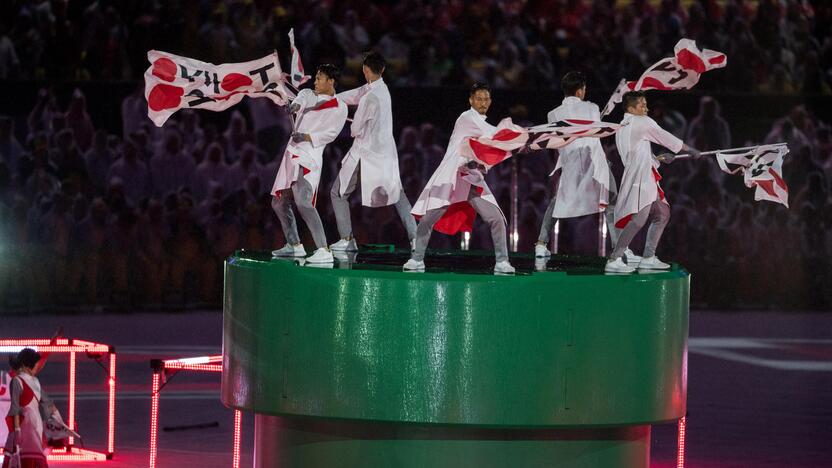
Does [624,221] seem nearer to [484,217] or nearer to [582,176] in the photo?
→ [582,176]

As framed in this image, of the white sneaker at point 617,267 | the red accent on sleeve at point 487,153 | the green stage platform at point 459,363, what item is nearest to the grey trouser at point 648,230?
the white sneaker at point 617,267

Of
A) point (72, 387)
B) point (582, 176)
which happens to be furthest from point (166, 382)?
point (582, 176)

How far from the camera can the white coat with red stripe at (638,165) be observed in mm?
8750

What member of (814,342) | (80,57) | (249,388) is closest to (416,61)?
(80,57)

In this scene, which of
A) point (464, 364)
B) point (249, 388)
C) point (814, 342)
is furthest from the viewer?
point (814, 342)

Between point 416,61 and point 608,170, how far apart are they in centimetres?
1054

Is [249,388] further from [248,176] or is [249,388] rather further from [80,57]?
[80,57]

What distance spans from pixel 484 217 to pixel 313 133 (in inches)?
47.3

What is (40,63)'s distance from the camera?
765 inches

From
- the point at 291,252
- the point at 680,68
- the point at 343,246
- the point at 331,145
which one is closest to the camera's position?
the point at 291,252

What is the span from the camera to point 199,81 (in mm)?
9016

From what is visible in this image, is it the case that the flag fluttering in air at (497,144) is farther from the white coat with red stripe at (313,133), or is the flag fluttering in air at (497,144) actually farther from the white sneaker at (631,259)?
the white sneaker at (631,259)

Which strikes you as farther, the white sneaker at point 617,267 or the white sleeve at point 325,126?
the white sleeve at point 325,126

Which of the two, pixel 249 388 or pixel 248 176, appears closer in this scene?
pixel 249 388
